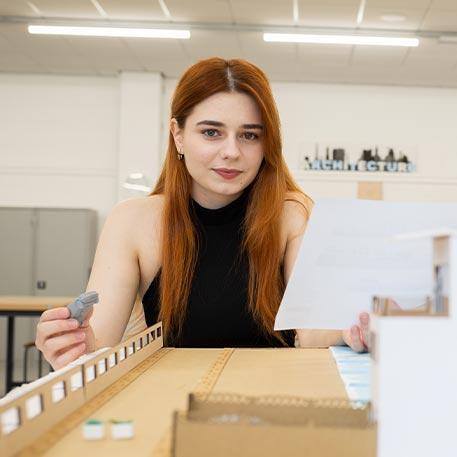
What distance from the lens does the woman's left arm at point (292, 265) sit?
1.23m

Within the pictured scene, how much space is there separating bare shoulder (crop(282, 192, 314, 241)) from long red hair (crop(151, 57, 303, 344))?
0.11ft

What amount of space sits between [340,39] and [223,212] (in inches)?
180

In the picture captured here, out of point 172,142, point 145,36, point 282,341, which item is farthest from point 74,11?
point 282,341

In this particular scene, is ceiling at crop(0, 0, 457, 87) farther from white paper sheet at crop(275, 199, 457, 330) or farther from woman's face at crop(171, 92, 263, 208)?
white paper sheet at crop(275, 199, 457, 330)

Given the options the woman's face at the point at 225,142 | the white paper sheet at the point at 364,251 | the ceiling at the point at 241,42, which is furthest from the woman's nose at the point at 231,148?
the ceiling at the point at 241,42

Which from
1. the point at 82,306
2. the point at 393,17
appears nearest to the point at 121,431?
the point at 82,306

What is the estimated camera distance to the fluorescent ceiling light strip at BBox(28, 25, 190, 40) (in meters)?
5.78

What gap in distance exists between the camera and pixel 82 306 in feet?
3.47

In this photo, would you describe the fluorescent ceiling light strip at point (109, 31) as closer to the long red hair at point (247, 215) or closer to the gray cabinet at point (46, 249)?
the gray cabinet at point (46, 249)

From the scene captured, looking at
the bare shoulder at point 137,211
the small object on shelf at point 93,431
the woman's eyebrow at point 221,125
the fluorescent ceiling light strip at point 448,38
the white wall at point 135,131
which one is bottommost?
the small object on shelf at point 93,431

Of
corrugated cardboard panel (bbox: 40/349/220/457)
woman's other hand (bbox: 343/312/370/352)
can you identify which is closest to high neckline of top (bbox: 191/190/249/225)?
woman's other hand (bbox: 343/312/370/352)

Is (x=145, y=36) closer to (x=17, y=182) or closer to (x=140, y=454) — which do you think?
(x=17, y=182)

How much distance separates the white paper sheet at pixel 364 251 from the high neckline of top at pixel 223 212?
86 cm

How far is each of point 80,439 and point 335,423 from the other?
22cm
